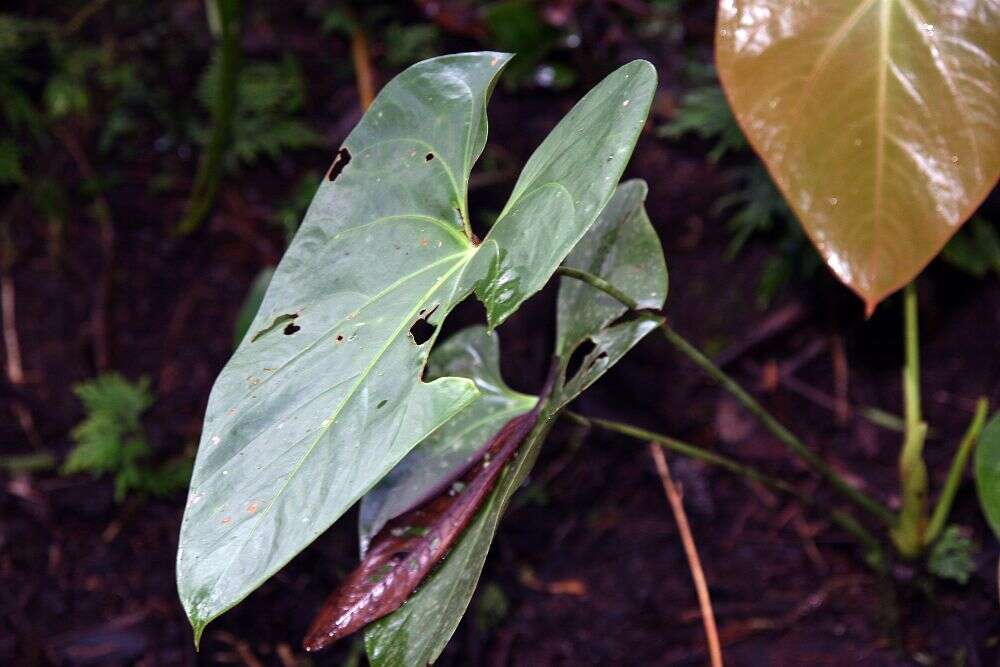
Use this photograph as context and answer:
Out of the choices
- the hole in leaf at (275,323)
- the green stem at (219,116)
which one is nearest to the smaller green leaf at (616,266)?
the hole in leaf at (275,323)

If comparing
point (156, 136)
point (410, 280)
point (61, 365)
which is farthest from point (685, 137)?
point (61, 365)

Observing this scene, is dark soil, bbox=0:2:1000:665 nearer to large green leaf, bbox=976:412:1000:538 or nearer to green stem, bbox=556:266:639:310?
large green leaf, bbox=976:412:1000:538

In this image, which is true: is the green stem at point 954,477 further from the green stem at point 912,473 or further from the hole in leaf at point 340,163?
the hole in leaf at point 340,163

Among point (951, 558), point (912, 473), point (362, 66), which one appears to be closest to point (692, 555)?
point (912, 473)

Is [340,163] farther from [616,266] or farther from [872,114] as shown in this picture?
[872,114]

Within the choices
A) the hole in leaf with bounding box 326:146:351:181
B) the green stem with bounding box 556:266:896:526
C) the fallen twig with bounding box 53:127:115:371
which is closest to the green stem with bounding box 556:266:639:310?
the green stem with bounding box 556:266:896:526

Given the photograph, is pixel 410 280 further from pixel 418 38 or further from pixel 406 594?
pixel 418 38
